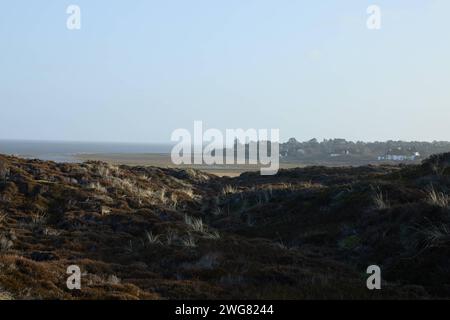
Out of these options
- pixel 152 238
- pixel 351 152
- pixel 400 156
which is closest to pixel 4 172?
pixel 152 238

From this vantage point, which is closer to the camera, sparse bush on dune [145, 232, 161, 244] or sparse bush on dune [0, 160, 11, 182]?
sparse bush on dune [145, 232, 161, 244]

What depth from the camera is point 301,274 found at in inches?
435

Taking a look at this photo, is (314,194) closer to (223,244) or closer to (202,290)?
(223,244)

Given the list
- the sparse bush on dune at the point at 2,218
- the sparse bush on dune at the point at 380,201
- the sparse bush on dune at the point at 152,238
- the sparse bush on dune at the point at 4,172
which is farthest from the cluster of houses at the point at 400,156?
the sparse bush on dune at the point at 2,218

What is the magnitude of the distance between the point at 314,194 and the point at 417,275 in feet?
32.1

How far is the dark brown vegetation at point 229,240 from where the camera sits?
9938 mm

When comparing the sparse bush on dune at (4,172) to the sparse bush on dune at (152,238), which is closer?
the sparse bush on dune at (152,238)

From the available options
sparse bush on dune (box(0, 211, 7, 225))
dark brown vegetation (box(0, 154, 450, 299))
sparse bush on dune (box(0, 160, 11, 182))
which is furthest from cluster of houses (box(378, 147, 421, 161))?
sparse bush on dune (box(0, 211, 7, 225))

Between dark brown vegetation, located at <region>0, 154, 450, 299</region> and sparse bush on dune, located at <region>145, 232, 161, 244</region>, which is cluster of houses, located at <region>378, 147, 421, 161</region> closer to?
dark brown vegetation, located at <region>0, 154, 450, 299</region>

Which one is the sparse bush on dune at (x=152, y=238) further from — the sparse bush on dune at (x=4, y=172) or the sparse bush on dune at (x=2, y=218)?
the sparse bush on dune at (x=4, y=172)

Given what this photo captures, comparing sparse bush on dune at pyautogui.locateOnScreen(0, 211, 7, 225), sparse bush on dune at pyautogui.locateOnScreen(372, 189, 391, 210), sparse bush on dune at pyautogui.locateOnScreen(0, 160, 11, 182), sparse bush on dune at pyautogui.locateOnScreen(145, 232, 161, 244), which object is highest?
sparse bush on dune at pyautogui.locateOnScreen(0, 160, 11, 182)

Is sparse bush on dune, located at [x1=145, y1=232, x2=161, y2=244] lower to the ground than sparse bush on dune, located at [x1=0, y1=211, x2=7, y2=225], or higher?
lower

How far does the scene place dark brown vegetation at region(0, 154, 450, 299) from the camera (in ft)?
32.6

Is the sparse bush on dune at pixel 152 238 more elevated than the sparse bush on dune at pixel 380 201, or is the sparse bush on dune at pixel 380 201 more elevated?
the sparse bush on dune at pixel 380 201
